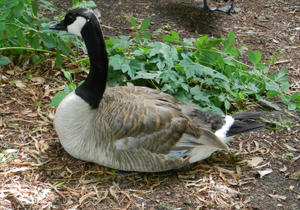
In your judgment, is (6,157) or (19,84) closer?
(6,157)

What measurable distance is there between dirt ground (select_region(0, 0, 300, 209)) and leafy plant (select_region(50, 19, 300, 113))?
32 cm

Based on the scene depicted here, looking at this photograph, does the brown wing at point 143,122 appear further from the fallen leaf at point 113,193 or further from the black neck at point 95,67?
the fallen leaf at point 113,193

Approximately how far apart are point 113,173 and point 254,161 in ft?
4.32

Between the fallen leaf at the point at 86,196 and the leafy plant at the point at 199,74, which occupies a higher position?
the leafy plant at the point at 199,74

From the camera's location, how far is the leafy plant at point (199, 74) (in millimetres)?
4547

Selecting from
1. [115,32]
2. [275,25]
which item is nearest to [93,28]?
[115,32]

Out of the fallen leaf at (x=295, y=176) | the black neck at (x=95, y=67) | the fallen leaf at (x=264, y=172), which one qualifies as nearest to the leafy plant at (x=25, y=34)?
the black neck at (x=95, y=67)

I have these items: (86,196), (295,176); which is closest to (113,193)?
(86,196)

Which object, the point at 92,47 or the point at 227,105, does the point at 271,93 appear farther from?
the point at 92,47

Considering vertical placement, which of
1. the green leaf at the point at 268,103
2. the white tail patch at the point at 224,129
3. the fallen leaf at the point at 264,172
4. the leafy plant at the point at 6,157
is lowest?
the fallen leaf at the point at 264,172

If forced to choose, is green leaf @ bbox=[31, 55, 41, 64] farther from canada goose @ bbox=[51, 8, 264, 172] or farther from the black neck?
the black neck

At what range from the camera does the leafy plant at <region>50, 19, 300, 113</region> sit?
4.55 meters

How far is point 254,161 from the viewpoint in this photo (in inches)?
159

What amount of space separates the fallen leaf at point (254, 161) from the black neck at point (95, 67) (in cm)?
150
